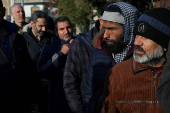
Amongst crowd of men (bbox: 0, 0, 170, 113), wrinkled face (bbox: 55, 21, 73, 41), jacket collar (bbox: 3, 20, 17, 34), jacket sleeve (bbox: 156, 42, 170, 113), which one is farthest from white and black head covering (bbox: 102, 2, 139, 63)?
wrinkled face (bbox: 55, 21, 73, 41)

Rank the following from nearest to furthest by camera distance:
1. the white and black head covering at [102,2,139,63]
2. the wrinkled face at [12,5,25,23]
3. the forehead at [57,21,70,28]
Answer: the white and black head covering at [102,2,139,63] < the forehead at [57,21,70,28] < the wrinkled face at [12,5,25,23]

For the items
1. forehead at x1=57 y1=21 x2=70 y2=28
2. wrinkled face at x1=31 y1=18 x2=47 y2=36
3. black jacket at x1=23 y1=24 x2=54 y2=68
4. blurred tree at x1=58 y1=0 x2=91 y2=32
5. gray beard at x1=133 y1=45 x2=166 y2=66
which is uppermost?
gray beard at x1=133 y1=45 x2=166 y2=66

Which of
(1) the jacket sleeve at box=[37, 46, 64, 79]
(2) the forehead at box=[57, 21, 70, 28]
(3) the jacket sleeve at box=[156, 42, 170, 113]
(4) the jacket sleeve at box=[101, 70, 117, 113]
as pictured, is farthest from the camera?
(2) the forehead at box=[57, 21, 70, 28]

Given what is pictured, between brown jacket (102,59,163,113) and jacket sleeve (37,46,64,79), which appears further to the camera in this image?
jacket sleeve (37,46,64,79)

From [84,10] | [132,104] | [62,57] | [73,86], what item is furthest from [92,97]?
[84,10]

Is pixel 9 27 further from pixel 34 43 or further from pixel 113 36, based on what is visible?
pixel 34 43

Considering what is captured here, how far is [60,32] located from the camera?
509cm

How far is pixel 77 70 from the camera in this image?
3795mm

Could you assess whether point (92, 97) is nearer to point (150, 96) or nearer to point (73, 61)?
point (150, 96)

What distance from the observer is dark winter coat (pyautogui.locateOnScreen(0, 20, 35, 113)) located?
147 inches

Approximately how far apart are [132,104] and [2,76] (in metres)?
1.84

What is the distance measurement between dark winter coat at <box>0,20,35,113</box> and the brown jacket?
1.55 m

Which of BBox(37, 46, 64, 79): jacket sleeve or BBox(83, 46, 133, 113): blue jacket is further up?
BBox(83, 46, 133, 113): blue jacket

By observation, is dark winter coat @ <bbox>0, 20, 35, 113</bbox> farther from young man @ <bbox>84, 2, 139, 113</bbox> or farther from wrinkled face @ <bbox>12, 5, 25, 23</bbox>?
wrinkled face @ <bbox>12, 5, 25, 23</bbox>
